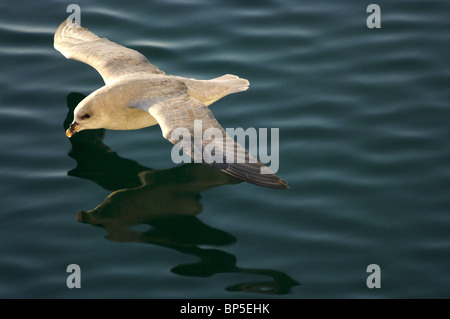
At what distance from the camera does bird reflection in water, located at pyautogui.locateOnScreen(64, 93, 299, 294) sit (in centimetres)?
Result: 644

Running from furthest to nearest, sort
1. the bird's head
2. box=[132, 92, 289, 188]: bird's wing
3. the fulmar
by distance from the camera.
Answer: the bird's head → the fulmar → box=[132, 92, 289, 188]: bird's wing

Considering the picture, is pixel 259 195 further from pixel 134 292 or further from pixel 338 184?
pixel 134 292

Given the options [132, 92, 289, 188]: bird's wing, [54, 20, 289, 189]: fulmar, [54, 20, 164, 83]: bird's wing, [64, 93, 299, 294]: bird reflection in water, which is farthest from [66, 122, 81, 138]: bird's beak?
[132, 92, 289, 188]: bird's wing

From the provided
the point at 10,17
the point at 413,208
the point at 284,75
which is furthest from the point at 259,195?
the point at 10,17

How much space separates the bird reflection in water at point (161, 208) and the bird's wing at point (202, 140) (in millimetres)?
687

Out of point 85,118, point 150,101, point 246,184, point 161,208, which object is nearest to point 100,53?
point 85,118

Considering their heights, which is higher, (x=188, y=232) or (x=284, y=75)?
(x=284, y=75)

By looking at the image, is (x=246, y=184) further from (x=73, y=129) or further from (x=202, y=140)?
(x=73, y=129)

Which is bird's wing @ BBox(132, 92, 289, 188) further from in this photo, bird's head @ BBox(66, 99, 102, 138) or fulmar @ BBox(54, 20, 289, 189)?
bird's head @ BBox(66, 99, 102, 138)

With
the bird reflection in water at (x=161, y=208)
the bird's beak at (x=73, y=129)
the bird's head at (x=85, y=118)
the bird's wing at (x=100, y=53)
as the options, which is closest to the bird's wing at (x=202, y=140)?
the bird's head at (x=85, y=118)

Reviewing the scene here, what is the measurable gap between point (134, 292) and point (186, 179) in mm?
1619

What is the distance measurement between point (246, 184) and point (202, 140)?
90 centimetres

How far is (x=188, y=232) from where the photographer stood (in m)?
6.81

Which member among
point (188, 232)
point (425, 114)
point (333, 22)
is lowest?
point (188, 232)
